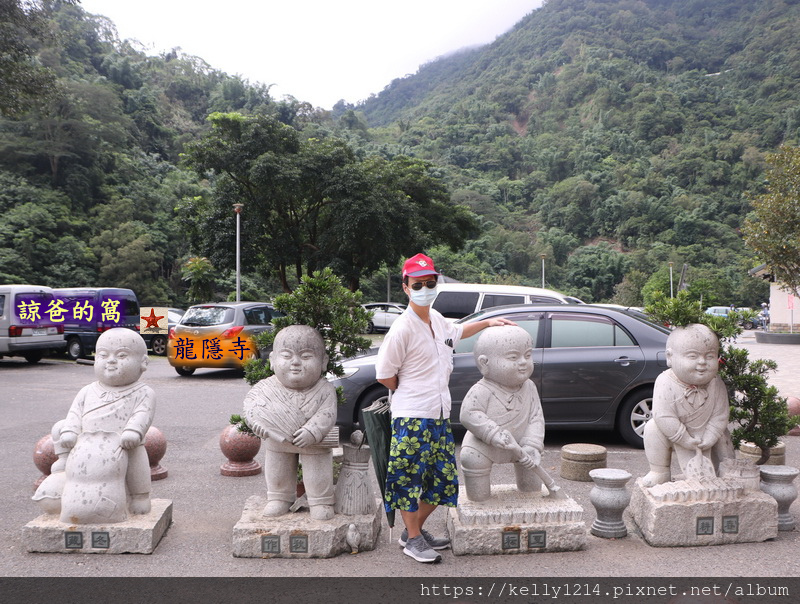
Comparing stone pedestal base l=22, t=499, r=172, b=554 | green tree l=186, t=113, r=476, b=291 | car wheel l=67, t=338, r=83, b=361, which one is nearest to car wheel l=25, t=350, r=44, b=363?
car wheel l=67, t=338, r=83, b=361

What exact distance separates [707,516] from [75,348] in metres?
15.7

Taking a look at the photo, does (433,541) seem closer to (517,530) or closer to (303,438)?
(517,530)

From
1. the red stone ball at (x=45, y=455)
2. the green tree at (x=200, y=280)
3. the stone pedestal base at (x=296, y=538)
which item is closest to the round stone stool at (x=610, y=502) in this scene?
the stone pedestal base at (x=296, y=538)

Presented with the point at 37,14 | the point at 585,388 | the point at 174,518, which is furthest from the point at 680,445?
the point at 37,14

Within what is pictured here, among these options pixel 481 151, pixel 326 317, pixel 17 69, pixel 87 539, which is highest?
pixel 481 151

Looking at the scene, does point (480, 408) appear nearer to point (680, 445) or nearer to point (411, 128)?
point (680, 445)

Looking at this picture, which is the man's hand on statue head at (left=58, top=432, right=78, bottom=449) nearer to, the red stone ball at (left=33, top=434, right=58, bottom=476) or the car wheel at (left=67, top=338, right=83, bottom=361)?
the red stone ball at (left=33, top=434, right=58, bottom=476)

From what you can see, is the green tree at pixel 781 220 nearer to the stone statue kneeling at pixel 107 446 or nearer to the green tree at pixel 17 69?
the stone statue kneeling at pixel 107 446

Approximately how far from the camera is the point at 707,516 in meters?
4.13

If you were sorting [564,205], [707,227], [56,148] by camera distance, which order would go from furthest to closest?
[564,205] → [707,227] → [56,148]

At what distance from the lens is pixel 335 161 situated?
24375 millimetres

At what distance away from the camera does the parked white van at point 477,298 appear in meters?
11.3

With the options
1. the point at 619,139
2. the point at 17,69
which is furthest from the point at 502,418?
the point at 619,139

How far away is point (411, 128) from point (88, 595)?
8314cm
